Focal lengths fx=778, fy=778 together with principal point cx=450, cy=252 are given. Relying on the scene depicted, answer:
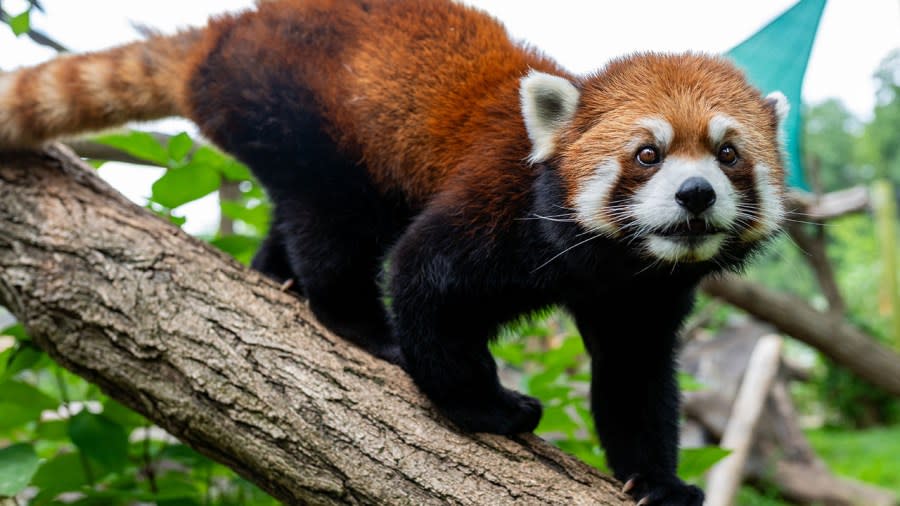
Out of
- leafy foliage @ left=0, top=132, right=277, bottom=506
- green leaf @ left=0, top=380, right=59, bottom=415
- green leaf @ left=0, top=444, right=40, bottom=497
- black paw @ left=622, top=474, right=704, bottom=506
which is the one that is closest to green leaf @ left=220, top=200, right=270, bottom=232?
leafy foliage @ left=0, top=132, right=277, bottom=506

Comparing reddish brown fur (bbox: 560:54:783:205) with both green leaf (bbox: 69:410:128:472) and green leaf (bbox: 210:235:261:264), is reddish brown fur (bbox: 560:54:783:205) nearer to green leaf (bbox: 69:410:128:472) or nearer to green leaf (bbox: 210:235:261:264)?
green leaf (bbox: 210:235:261:264)

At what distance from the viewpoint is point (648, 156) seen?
191 centimetres

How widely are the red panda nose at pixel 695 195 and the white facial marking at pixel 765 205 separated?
0.79ft

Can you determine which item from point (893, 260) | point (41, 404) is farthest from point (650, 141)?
point (893, 260)

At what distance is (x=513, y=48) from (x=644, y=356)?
108 centimetres

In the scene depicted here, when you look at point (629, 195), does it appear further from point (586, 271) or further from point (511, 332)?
point (511, 332)

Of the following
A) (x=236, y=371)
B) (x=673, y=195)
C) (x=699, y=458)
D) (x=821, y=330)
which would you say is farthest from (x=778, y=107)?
(x=821, y=330)

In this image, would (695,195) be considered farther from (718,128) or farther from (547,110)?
(547,110)

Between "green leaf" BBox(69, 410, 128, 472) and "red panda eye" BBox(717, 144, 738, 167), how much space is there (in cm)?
184

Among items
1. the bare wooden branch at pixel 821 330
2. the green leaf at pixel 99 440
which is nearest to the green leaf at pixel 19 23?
the green leaf at pixel 99 440

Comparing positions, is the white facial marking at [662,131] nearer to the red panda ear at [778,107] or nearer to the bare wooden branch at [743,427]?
the red panda ear at [778,107]

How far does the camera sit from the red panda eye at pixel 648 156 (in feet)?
6.26

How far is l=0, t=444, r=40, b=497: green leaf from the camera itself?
6.13 ft

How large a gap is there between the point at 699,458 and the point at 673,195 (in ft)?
3.05
